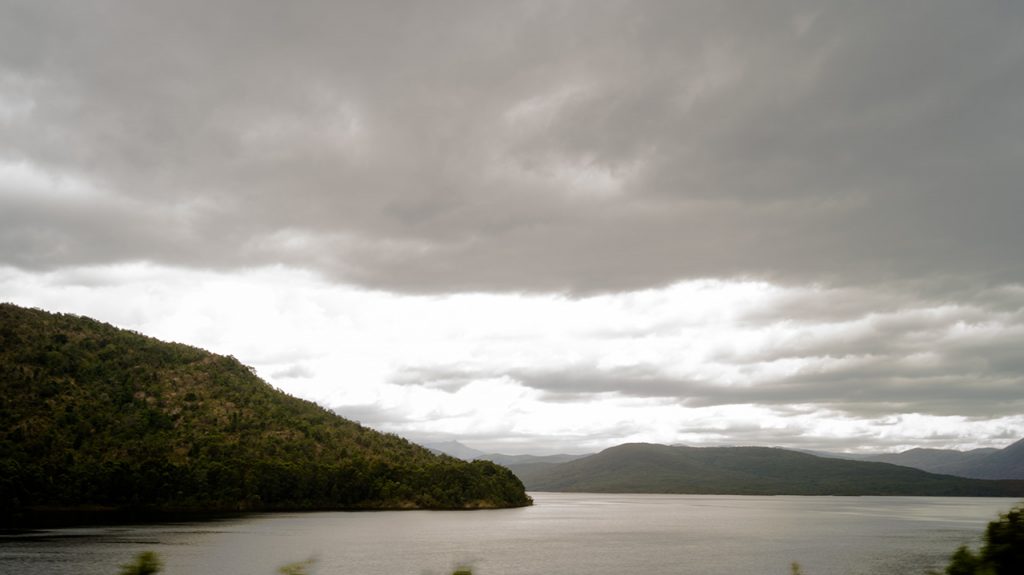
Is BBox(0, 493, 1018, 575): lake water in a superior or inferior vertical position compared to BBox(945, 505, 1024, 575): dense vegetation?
inferior

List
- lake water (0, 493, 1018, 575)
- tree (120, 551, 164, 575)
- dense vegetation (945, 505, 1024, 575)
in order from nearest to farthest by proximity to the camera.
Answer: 1. tree (120, 551, 164, 575)
2. dense vegetation (945, 505, 1024, 575)
3. lake water (0, 493, 1018, 575)

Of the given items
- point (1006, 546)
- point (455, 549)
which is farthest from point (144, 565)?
point (455, 549)

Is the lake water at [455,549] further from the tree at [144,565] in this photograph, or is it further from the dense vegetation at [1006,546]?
the tree at [144,565]

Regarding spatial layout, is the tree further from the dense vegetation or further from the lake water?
the lake water

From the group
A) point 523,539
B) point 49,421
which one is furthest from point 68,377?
point 523,539

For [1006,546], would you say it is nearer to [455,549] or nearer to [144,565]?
[144,565]

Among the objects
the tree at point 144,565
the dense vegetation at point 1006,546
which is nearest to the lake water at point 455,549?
the dense vegetation at point 1006,546

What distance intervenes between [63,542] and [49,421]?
311 ft

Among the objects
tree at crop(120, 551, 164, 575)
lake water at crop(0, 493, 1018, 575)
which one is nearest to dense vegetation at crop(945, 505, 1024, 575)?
tree at crop(120, 551, 164, 575)

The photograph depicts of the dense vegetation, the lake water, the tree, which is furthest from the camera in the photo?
the lake water

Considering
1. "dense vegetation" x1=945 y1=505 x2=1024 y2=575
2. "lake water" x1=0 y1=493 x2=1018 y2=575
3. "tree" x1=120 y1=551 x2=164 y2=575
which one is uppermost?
"tree" x1=120 y1=551 x2=164 y2=575

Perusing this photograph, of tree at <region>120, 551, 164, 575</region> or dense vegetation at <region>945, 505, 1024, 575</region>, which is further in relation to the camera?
dense vegetation at <region>945, 505, 1024, 575</region>

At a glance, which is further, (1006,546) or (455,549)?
(455,549)

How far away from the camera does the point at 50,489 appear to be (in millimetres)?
167125
